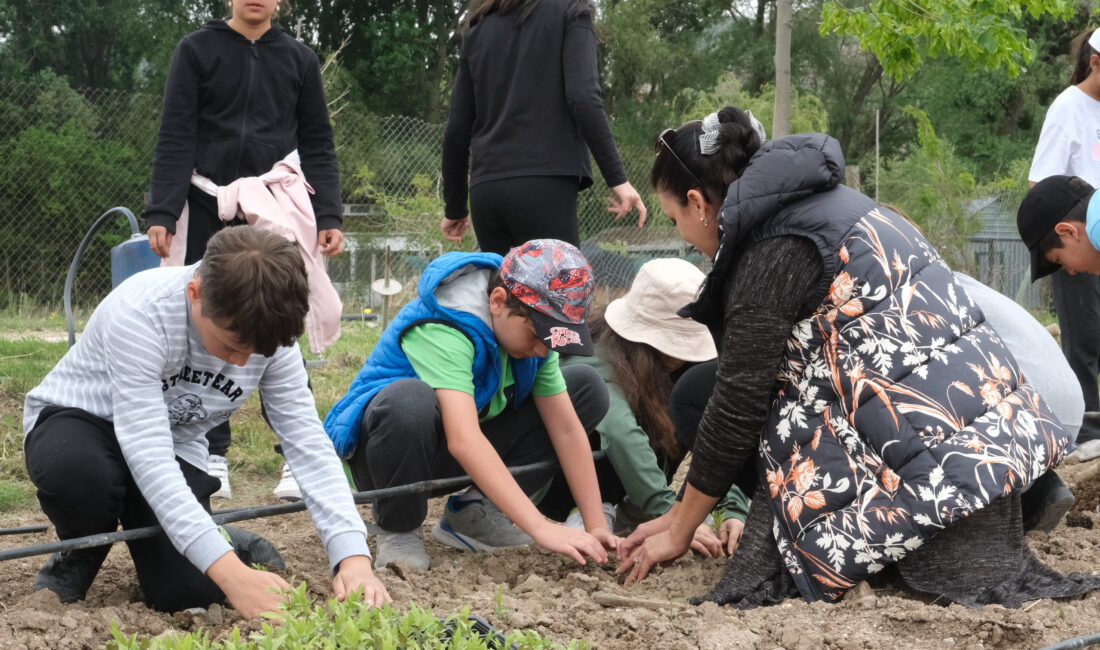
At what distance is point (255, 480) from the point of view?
4.41 metres

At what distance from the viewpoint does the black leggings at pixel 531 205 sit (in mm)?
3836

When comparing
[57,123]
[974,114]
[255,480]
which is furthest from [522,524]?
[974,114]

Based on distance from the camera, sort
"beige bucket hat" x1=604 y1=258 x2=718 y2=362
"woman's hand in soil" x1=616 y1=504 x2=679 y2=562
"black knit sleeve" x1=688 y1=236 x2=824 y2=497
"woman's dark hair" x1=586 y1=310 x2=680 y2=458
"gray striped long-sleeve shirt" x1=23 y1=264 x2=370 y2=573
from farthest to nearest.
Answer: "woman's dark hair" x1=586 y1=310 x2=680 y2=458 < "beige bucket hat" x1=604 y1=258 x2=718 y2=362 < "woman's hand in soil" x1=616 y1=504 x2=679 y2=562 < "black knit sleeve" x1=688 y1=236 x2=824 y2=497 < "gray striped long-sleeve shirt" x1=23 y1=264 x2=370 y2=573

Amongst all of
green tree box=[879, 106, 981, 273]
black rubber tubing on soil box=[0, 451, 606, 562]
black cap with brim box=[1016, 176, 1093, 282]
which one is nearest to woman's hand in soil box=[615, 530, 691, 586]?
black rubber tubing on soil box=[0, 451, 606, 562]

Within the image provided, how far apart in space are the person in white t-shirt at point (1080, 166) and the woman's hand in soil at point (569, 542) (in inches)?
94.3

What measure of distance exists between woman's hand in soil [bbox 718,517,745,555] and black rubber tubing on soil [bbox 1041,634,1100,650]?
114 centimetres

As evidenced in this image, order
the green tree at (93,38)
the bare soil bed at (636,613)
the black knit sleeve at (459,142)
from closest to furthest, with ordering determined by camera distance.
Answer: the bare soil bed at (636,613) → the black knit sleeve at (459,142) → the green tree at (93,38)

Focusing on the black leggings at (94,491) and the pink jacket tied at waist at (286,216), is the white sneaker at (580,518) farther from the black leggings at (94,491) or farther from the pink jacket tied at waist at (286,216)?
the black leggings at (94,491)

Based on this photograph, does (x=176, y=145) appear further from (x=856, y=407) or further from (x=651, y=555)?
(x=856, y=407)

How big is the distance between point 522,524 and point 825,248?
3.38 feet

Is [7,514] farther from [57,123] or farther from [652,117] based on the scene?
[652,117]

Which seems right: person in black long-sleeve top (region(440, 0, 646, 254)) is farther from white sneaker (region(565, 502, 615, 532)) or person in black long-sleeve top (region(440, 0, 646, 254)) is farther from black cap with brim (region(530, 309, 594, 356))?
black cap with brim (region(530, 309, 594, 356))

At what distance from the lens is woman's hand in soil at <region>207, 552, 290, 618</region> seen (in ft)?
7.20

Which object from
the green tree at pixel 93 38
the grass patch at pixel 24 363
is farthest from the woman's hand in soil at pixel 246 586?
the green tree at pixel 93 38
